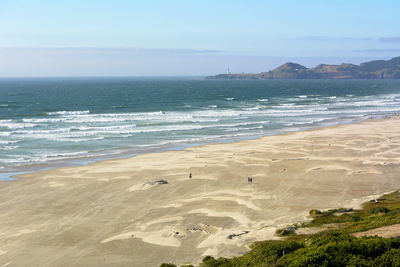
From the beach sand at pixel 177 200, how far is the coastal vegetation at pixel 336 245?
1496 millimetres

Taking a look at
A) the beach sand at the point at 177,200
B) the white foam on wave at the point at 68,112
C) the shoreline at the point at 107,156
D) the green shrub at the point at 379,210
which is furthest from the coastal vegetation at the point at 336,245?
the white foam on wave at the point at 68,112

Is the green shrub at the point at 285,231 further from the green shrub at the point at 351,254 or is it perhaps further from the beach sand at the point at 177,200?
the green shrub at the point at 351,254

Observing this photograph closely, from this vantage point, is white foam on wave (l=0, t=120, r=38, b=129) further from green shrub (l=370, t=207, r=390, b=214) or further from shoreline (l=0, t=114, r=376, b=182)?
green shrub (l=370, t=207, r=390, b=214)

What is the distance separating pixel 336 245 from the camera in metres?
12.9

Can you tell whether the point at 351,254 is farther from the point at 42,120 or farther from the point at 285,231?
the point at 42,120

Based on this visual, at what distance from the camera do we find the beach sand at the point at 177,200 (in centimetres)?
1967

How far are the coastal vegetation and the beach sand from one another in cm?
150

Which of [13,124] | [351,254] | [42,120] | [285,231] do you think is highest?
[351,254]

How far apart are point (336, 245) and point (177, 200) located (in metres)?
15.1

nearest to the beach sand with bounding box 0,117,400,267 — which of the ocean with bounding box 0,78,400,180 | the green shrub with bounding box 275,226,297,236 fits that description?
the green shrub with bounding box 275,226,297,236

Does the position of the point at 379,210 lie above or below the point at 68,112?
below

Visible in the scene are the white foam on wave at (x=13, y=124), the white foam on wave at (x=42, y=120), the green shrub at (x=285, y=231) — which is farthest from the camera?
the white foam on wave at (x=42, y=120)

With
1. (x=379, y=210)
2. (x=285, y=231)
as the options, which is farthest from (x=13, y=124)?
(x=379, y=210)

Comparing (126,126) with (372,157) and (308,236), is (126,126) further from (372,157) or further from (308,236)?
(308,236)
